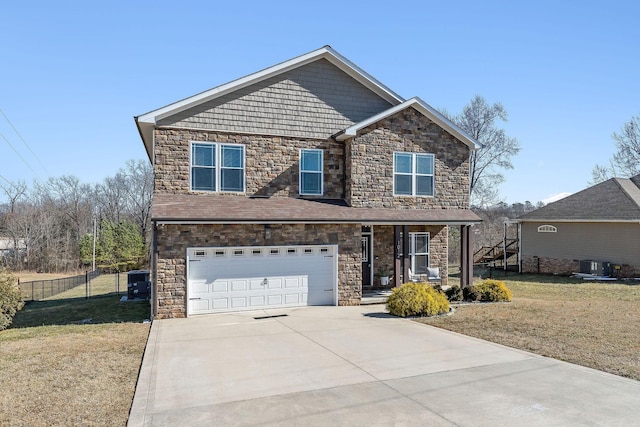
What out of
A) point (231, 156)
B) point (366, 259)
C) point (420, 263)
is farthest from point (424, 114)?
point (231, 156)

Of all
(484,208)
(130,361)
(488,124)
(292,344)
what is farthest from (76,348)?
(484,208)

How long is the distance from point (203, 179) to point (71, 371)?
7.85 m

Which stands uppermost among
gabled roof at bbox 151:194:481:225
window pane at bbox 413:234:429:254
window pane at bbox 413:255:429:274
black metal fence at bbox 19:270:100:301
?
gabled roof at bbox 151:194:481:225

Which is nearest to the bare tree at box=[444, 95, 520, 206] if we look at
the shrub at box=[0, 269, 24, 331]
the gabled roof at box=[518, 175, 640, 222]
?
the gabled roof at box=[518, 175, 640, 222]

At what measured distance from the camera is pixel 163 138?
14.0 metres

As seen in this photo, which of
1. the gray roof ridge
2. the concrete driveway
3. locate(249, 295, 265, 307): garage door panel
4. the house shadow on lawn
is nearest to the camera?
the concrete driveway

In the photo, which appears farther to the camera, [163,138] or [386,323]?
[163,138]

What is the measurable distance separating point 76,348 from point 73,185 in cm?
4885

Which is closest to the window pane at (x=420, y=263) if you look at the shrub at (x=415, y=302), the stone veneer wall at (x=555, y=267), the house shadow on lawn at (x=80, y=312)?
the shrub at (x=415, y=302)

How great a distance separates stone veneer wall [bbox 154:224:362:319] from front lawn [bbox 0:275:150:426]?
125cm

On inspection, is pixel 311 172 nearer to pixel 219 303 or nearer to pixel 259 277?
pixel 259 277

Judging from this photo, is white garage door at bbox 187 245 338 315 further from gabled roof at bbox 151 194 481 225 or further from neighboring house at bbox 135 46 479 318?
gabled roof at bbox 151 194 481 225

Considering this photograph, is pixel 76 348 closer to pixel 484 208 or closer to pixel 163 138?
pixel 163 138

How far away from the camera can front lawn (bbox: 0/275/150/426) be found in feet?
19.2
